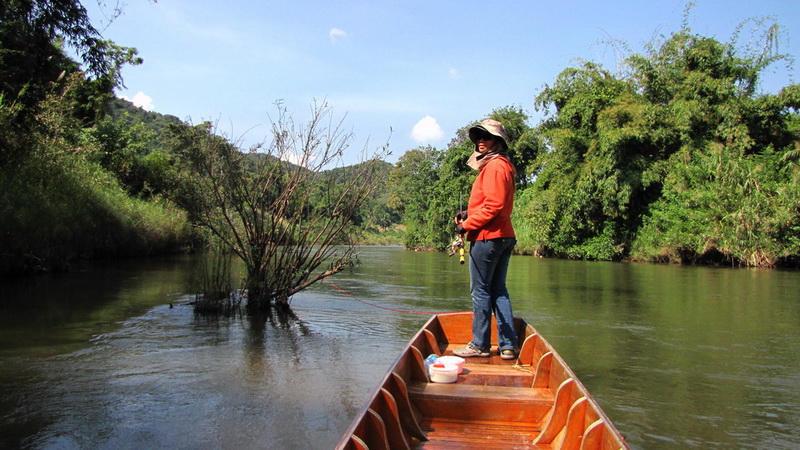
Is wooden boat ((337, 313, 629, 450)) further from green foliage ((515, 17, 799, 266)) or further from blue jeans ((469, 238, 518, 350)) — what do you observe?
green foliage ((515, 17, 799, 266))

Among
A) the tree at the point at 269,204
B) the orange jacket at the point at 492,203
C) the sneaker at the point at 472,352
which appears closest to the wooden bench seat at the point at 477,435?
the sneaker at the point at 472,352

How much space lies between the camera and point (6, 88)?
42.2 ft

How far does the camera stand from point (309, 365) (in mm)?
6609

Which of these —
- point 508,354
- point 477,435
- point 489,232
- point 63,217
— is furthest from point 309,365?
point 63,217

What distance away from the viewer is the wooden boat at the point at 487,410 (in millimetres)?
2822

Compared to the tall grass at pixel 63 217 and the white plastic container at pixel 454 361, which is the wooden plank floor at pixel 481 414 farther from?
the tall grass at pixel 63 217

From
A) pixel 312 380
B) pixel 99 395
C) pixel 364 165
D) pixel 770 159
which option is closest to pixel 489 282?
pixel 312 380

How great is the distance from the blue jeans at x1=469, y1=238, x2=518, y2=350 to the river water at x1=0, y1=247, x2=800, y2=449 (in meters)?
1.13

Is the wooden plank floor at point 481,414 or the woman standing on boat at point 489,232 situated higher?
the woman standing on boat at point 489,232

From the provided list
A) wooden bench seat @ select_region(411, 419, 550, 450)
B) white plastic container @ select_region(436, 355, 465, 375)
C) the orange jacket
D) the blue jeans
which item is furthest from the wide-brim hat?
wooden bench seat @ select_region(411, 419, 550, 450)

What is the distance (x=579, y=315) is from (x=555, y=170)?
77.8 feet

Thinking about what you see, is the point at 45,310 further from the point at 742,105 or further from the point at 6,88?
the point at 742,105

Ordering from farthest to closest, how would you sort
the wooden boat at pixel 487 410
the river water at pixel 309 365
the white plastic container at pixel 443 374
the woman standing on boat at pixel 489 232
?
the woman standing on boat at pixel 489 232, the river water at pixel 309 365, the white plastic container at pixel 443 374, the wooden boat at pixel 487 410

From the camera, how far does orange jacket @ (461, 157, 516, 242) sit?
15.2 ft
